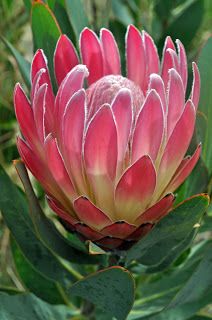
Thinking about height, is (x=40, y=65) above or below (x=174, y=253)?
above

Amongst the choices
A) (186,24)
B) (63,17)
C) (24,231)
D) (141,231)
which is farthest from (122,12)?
(141,231)

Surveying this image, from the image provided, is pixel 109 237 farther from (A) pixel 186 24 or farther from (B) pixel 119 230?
(A) pixel 186 24

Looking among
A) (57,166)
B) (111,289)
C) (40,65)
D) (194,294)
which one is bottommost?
(194,294)

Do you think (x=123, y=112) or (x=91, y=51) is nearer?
(x=123, y=112)

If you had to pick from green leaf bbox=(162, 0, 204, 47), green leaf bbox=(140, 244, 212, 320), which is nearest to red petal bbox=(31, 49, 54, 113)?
green leaf bbox=(140, 244, 212, 320)

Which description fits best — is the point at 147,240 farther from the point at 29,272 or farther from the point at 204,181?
the point at 29,272

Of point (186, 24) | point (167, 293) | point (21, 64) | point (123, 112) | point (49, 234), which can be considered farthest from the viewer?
point (186, 24)

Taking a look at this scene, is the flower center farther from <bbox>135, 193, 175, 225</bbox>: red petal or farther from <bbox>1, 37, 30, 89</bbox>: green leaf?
<bbox>1, 37, 30, 89</bbox>: green leaf
